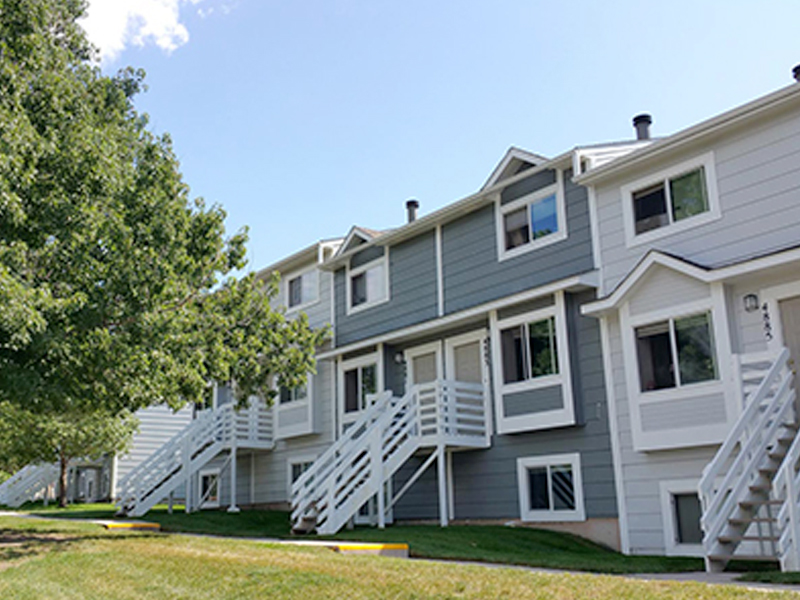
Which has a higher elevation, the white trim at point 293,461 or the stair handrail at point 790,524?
the white trim at point 293,461

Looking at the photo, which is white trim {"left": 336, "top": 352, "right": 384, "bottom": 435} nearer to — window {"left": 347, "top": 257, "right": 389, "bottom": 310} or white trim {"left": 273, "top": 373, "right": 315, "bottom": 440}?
white trim {"left": 273, "top": 373, "right": 315, "bottom": 440}

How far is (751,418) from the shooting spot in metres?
11.4

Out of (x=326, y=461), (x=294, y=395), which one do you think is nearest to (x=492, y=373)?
(x=326, y=461)

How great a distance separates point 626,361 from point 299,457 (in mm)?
11165

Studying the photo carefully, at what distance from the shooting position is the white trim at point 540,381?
50.7 ft

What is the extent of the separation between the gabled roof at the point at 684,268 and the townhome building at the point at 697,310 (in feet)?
0.06

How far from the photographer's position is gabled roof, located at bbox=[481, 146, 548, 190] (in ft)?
57.3

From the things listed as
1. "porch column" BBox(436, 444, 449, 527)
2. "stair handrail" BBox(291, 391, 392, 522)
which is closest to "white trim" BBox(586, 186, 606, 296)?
"porch column" BBox(436, 444, 449, 527)

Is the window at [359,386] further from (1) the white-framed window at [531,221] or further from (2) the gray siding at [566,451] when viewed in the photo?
(1) the white-framed window at [531,221]

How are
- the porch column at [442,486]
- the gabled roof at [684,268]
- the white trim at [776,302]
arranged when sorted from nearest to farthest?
the gabled roof at [684,268], the white trim at [776,302], the porch column at [442,486]

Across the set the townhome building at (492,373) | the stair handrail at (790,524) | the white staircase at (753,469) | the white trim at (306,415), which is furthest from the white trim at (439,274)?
the stair handrail at (790,524)

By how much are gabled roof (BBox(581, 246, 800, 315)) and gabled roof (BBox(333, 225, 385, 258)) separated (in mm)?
7856

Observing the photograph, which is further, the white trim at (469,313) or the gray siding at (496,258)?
the gray siding at (496,258)

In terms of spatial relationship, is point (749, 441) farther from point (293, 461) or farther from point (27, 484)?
point (27, 484)
